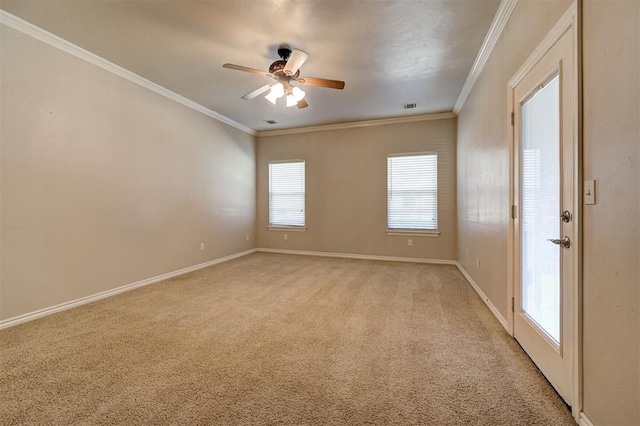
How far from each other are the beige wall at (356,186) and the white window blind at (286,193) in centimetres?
15

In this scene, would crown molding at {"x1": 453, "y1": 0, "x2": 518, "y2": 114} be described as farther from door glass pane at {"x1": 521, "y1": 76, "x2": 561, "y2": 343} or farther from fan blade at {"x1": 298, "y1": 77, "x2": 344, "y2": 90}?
fan blade at {"x1": 298, "y1": 77, "x2": 344, "y2": 90}

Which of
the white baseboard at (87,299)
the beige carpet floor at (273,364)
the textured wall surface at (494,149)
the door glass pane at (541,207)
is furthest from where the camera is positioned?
the white baseboard at (87,299)

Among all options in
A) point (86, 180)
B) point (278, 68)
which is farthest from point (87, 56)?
point (278, 68)

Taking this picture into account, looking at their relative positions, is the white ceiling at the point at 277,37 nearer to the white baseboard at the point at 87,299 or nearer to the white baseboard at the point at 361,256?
the white baseboard at the point at 87,299

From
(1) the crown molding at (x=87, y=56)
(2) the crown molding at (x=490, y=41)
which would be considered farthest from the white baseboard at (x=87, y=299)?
(2) the crown molding at (x=490, y=41)

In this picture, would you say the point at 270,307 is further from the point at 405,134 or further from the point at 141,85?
the point at 405,134

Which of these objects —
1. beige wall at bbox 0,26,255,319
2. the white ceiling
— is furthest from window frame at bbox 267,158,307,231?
the white ceiling

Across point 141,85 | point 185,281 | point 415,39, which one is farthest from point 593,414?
point 141,85

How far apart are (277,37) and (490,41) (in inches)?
83.9

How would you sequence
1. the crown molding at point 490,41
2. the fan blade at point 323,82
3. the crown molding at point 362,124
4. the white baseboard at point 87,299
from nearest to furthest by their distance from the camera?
the crown molding at point 490,41, the white baseboard at point 87,299, the fan blade at point 323,82, the crown molding at point 362,124

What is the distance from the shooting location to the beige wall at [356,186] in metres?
5.09

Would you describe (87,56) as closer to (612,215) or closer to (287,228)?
(287,228)

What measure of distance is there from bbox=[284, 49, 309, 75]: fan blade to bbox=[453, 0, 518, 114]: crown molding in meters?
1.69

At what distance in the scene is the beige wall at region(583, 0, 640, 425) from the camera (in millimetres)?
1054
